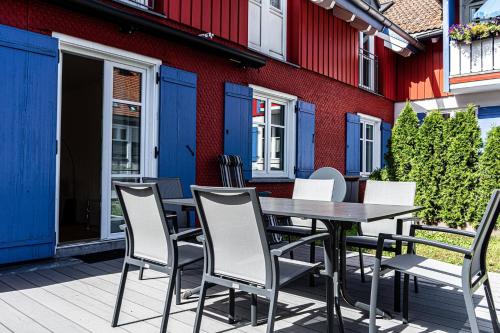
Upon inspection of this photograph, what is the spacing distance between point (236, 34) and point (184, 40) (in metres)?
1.33

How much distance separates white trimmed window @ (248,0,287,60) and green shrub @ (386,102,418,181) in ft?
8.72

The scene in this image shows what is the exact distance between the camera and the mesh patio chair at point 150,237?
91.0 inches

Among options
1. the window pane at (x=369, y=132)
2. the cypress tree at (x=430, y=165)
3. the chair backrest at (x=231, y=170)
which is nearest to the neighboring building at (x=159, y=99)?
the chair backrest at (x=231, y=170)

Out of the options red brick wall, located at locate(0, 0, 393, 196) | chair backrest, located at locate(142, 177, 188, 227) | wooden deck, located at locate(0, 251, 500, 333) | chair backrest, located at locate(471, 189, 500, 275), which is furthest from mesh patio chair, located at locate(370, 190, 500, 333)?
red brick wall, located at locate(0, 0, 393, 196)

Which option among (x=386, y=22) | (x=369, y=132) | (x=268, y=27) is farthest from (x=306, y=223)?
(x=369, y=132)

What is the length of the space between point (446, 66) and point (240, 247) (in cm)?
939

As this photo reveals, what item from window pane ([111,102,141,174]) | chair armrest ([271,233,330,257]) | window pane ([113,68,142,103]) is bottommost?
chair armrest ([271,233,330,257])

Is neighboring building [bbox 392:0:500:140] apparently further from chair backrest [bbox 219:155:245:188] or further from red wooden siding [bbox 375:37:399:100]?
chair backrest [bbox 219:155:245:188]

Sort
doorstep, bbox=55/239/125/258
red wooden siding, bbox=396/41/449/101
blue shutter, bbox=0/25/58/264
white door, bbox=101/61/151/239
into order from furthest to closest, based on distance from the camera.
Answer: red wooden siding, bbox=396/41/449/101
white door, bbox=101/61/151/239
doorstep, bbox=55/239/125/258
blue shutter, bbox=0/25/58/264

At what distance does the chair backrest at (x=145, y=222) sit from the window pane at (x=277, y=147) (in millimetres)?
5117

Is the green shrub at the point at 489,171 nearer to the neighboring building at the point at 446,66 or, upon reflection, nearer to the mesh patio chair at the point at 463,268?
the neighboring building at the point at 446,66

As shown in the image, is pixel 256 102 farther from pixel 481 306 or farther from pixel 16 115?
pixel 481 306

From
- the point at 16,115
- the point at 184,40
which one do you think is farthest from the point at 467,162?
the point at 16,115

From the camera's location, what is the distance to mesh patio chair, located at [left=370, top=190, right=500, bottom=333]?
2039 mm
